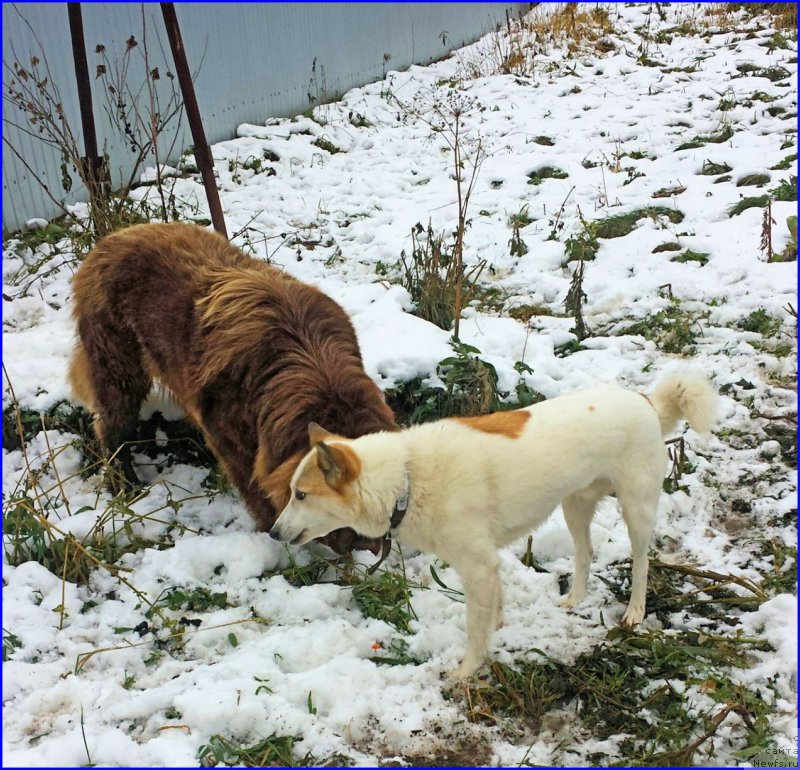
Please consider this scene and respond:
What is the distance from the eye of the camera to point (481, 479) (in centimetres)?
268

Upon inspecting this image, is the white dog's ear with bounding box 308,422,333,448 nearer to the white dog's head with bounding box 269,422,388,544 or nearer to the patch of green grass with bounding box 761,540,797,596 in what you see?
the white dog's head with bounding box 269,422,388,544

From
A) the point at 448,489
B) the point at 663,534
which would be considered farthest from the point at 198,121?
the point at 663,534

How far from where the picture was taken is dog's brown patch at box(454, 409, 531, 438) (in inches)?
110

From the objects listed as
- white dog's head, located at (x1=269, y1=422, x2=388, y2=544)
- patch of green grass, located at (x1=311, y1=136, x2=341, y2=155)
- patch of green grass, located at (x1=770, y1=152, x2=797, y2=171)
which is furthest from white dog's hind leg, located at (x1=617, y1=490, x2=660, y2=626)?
patch of green grass, located at (x1=311, y1=136, x2=341, y2=155)

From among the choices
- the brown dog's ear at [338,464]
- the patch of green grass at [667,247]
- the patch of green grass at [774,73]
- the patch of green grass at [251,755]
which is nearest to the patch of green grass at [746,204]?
the patch of green grass at [667,247]

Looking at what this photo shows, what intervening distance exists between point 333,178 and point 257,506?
18.4 feet

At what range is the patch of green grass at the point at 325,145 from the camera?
901 centimetres

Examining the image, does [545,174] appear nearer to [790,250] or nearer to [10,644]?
[790,250]

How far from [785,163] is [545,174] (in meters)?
2.41

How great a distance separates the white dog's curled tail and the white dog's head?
1374 millimetres

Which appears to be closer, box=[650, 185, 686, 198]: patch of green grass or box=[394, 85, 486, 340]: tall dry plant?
box=[650, 185, 686, 198]: patch of green grass

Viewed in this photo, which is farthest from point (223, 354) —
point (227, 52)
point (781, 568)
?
point (227, 52)

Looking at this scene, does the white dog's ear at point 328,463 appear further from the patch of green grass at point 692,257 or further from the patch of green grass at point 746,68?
the patch of green grass at point 746,68

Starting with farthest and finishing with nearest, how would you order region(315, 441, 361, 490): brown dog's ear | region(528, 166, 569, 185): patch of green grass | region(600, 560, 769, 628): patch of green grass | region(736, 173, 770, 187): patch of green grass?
1. region(528, 166, 569, 185): patch of green grass
2. region(736, 173, 770, 187): patch of green grass
3. region(600, 560, 769, 628): patch of green grass
4. region(315, 441, 361, 490): brown dog's ear
